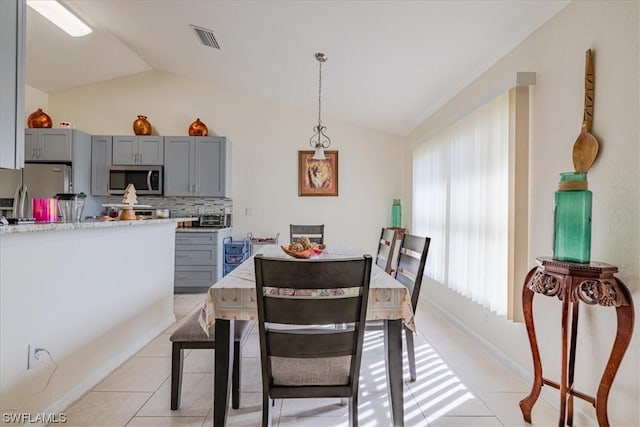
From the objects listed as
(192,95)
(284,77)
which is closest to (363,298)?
(284,77)

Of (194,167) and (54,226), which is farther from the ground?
(194,167)

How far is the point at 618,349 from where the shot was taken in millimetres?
1384

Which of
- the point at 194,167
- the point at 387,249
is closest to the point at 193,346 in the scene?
the point at 387,249

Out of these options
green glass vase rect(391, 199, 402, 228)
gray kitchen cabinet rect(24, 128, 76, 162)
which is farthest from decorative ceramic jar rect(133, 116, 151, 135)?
green glass vase rect(391, 199, 402, 228)

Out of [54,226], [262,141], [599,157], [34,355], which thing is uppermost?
[262,141]

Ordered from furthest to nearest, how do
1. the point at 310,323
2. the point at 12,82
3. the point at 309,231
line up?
the point at 309,231
the point at 12,82
the point at 310,323

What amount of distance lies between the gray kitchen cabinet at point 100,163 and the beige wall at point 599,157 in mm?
4919

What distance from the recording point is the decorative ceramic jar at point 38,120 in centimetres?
471

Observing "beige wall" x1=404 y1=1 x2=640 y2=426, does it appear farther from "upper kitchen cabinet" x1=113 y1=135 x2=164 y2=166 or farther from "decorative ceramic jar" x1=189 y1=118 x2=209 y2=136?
"upper kitchen cabinet" x1=113 y1=135 x2=164 y2=166

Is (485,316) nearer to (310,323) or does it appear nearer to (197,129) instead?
(310,323)

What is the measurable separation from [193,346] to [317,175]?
3.67m

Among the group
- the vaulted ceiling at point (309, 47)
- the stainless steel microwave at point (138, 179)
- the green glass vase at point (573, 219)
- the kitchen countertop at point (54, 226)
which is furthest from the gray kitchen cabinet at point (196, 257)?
the green glass vase at point (573, 219)

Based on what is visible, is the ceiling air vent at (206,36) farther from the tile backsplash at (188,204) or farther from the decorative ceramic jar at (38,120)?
the decorative ceramic jar at (38,120)

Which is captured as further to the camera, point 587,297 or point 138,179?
point 138,179
